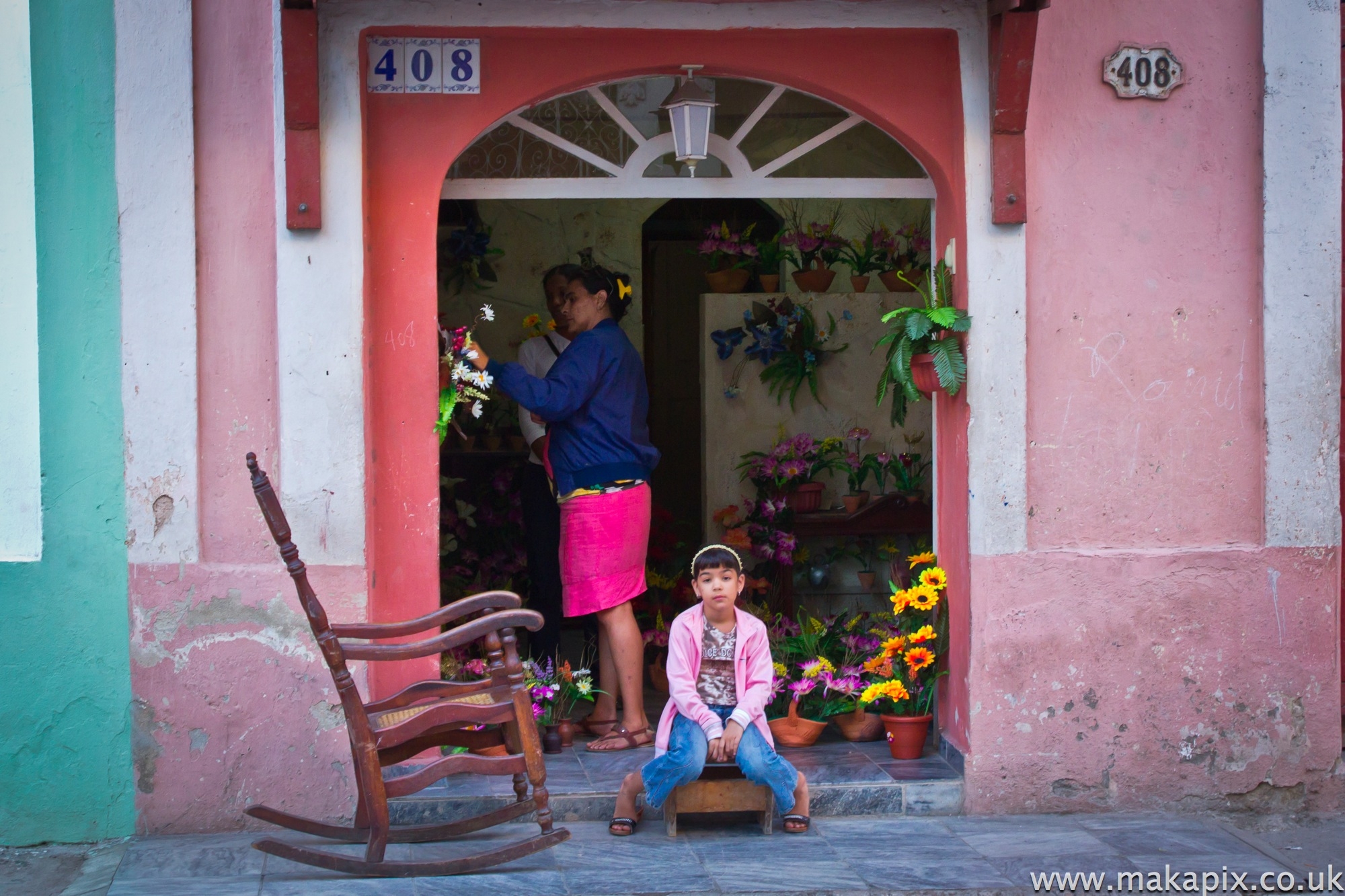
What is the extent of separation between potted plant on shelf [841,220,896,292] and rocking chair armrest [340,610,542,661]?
12.5 ft

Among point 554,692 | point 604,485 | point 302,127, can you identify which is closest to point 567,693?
point 554,692

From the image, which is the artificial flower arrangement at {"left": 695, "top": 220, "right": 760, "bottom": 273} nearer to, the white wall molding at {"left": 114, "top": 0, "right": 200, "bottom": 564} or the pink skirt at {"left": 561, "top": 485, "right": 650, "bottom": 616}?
the pink skirt at {"left": 561, "top": 485, "right": 650, "bottom": 616}

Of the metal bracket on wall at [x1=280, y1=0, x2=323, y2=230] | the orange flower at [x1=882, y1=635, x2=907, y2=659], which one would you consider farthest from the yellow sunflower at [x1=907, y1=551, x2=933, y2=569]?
the metal bracket on wall at [x1=280, y1=0, x2=323, y2=230]

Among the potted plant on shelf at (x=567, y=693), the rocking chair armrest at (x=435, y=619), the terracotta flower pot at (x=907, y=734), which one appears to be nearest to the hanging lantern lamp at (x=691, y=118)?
the rocking chair armrest at (x=435, y=619)

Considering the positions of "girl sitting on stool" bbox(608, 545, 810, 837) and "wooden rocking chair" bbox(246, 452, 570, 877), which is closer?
"wooden rocking chair" bbox(246, 452, 570, 877)

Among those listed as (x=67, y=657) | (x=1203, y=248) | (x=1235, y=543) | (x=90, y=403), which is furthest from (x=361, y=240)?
(x=1235, y=543)

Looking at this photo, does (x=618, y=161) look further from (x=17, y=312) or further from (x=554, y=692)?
(x=17, y=312)

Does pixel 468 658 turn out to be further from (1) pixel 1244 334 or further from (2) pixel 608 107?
(1) pixel 1244 334

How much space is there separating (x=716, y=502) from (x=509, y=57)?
3.17 meters

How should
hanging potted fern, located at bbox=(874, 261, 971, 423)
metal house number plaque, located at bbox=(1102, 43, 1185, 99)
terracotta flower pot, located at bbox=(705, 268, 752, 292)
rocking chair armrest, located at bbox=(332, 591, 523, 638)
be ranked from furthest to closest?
terracotta flower pot, located at bbox=(705, 268, 752, 292) < metal house number plaque, located at bbox=(1102, 43, 1185, 99) < hanging potted fern, located at bbox=(874, 261, 971, 423) < rocking chair armrest, located at bbox=(332, 591, 523, 638)

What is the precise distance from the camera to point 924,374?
16.7ft

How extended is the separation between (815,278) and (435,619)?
3698mm

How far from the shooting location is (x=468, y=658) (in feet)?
19.6

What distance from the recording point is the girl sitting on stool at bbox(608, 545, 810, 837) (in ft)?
14.7
